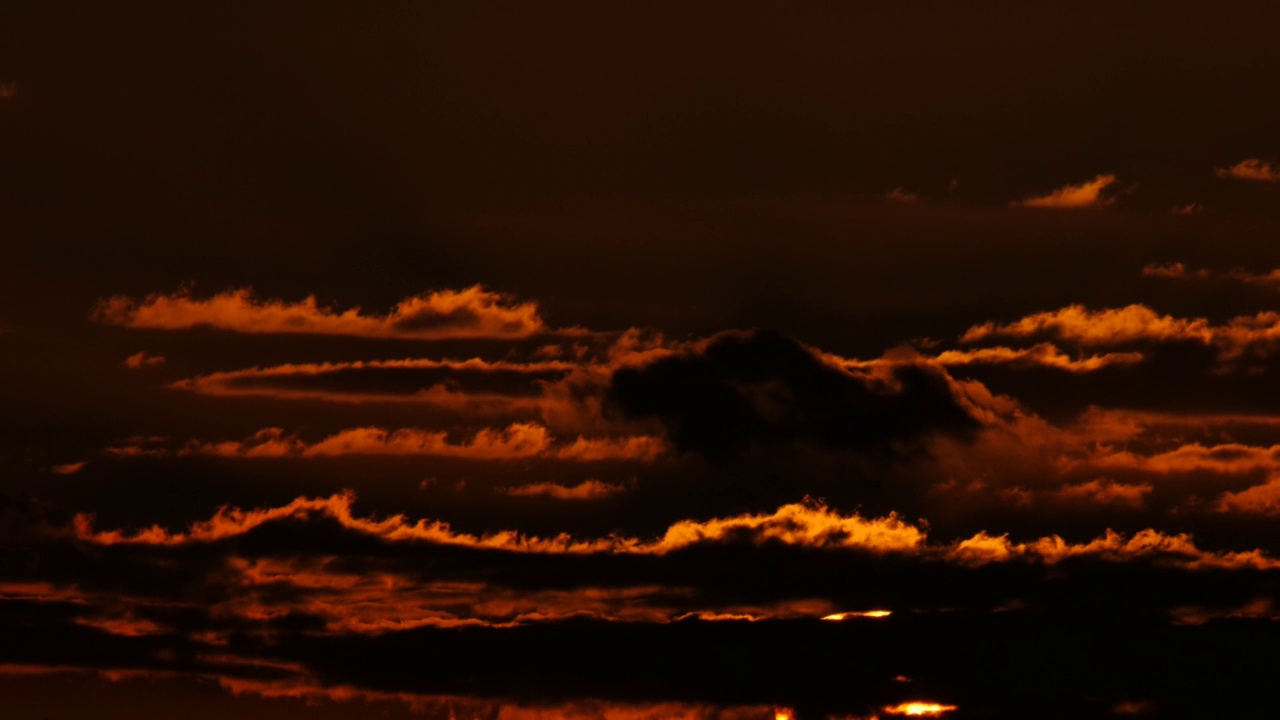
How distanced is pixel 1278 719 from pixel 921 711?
61542 millimetres

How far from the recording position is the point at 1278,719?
158875mm

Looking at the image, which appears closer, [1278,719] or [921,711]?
[921,711]

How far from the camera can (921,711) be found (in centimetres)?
14412
